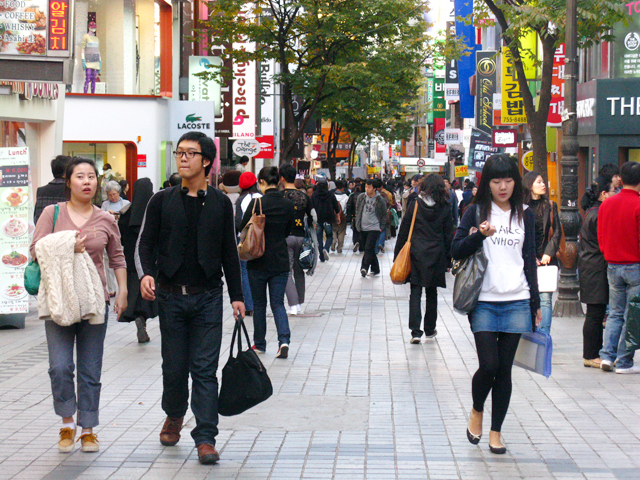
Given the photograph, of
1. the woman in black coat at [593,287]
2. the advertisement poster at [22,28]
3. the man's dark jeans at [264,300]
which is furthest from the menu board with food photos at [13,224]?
the woman in black coat at [593,287]

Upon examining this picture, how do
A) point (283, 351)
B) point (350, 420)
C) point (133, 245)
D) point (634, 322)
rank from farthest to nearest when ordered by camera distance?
point (133, 245), point (283, 351), point (634, 322), point (350, 420)

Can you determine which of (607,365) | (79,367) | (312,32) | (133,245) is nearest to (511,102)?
(312,32)

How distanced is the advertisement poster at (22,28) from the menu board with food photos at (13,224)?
8.02 feet

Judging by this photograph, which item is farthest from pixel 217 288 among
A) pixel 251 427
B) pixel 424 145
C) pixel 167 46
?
pixel 424 145

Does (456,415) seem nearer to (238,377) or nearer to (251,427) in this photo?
(251,427)

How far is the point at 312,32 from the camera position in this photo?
25.0m

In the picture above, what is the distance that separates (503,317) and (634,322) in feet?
8.93

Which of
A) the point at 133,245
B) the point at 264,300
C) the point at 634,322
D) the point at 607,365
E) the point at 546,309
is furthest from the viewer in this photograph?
the point at 133,245

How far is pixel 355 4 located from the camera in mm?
24578

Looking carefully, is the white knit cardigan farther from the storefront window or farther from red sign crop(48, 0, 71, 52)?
the storefront window

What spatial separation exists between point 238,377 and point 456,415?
1.98m

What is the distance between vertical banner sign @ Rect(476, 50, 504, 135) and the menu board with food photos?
1964cm

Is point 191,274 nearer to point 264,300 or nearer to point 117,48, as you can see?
point 264,300

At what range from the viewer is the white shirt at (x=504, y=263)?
5.66 metres
